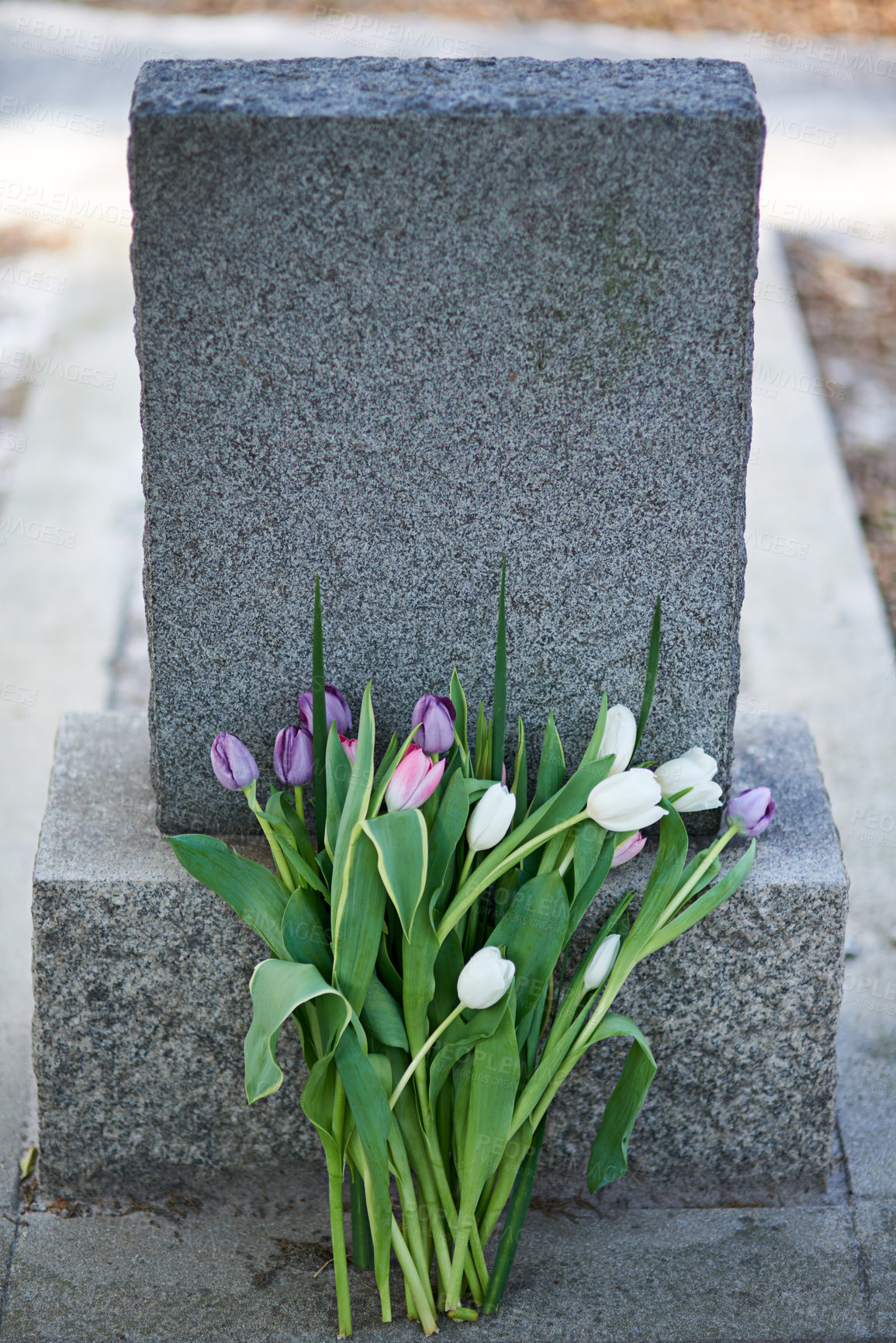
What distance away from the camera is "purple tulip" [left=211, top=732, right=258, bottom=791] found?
5.55 feet

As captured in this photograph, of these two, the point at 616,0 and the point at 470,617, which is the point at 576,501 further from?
the point at 616,0

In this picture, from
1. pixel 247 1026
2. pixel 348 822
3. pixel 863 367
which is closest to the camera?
pixel 348 822

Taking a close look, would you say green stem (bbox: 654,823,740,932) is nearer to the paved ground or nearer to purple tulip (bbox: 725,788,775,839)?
purple tulip (bbox: 725,788,775,839)

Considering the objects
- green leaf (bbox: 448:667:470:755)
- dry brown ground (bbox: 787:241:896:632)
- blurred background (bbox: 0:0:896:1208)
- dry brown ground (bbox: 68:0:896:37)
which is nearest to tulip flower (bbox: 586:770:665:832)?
green leaf (bbox: 448:667:470:755)

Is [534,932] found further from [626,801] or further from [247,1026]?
[247,1026]

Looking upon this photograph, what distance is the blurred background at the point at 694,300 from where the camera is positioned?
299 centimetres

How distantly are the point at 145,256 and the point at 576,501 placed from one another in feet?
2.03

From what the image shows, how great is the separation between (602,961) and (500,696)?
1.14ft

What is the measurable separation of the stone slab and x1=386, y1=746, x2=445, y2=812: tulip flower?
28.8 inches

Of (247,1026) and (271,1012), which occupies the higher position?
(271,1012)

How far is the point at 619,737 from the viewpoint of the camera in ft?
5.53

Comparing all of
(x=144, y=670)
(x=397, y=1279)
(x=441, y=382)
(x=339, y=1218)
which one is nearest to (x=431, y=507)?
(x=441, y=382)

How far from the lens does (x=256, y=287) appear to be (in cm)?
165

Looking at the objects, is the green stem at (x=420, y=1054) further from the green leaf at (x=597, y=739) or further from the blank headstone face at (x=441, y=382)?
the blank headstone face at (x=441, y=382)
